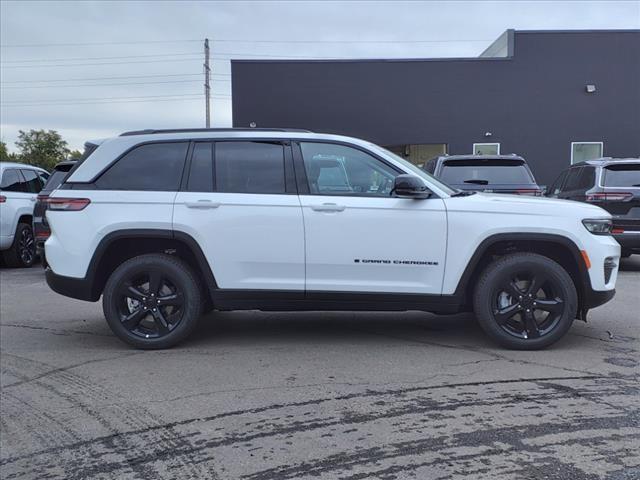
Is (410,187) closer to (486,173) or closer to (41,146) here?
(486,173)

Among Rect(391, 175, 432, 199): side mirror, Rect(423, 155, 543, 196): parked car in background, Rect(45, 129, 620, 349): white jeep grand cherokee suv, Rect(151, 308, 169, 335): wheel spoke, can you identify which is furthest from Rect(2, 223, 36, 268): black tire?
Rect(391, 175, 432, 199): side mirror

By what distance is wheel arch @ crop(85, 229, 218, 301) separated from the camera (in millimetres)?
5105

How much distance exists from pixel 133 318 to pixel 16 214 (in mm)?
7157

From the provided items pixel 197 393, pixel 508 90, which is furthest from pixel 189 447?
pixel 508 90

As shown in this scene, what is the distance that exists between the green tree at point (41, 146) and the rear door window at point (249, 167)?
39.9m

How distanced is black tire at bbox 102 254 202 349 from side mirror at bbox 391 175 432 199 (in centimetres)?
195

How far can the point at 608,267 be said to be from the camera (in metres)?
5.07

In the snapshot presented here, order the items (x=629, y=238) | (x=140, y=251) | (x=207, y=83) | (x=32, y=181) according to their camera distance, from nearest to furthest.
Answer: (x=140, y=251)
(x=629, y=238)
(x=32, y=181)
(x=207, y=83)

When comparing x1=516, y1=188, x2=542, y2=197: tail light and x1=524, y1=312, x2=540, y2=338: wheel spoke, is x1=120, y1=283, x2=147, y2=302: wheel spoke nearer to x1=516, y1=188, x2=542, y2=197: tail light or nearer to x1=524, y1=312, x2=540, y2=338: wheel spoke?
x1=524, y1=312, x2=540, y2=338: wheel spoke

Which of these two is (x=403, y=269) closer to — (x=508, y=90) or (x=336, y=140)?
(x=336, y=140)

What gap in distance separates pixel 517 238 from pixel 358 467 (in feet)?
8.70

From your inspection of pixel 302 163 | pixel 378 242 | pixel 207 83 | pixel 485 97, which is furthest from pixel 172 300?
pixel 207 83

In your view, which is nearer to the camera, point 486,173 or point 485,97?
point 486,173

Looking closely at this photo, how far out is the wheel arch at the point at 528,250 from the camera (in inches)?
196
